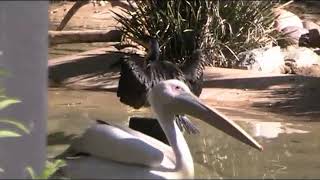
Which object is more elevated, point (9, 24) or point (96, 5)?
point (9, 24)

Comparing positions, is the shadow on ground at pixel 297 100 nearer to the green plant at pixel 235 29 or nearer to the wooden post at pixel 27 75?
the green plant at pixel 235 29

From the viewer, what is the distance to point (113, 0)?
40.4 feet

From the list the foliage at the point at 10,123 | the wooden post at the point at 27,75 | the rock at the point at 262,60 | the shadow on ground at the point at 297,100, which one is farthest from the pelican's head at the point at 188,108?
the rock at the point at 262,60

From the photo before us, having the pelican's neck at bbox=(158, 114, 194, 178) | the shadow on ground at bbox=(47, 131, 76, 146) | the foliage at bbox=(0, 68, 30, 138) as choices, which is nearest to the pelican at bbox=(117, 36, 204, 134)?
the shadow on ground at bbox=(47, 131, 76, 146)

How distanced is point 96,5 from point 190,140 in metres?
14.6

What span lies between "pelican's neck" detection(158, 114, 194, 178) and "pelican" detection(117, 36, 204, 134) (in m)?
1.27

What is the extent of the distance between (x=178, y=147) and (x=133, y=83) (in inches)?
77.1

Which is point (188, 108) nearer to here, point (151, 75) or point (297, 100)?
point (151, 75)

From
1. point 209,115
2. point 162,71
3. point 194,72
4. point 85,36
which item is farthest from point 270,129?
point 85,36

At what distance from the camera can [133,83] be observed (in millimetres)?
6750

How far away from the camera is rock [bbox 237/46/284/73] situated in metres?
11.2

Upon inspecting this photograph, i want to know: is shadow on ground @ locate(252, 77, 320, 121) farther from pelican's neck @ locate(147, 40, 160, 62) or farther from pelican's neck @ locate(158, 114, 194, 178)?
pelican's neck @ locate(158, 114, 194, 178)

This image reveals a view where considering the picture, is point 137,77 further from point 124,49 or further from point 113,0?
point 113,0

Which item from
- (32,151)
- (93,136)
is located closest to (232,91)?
(93,136)
